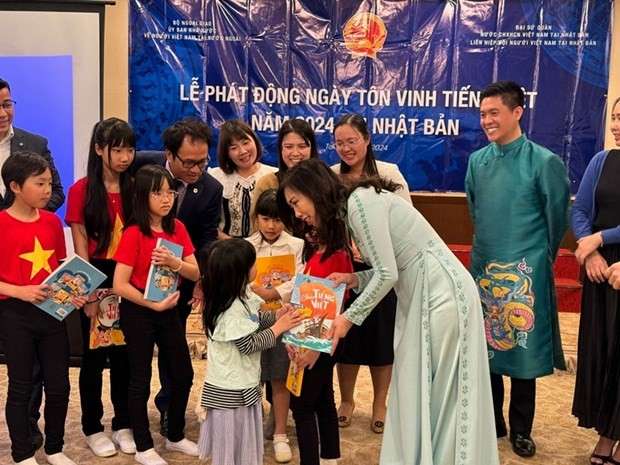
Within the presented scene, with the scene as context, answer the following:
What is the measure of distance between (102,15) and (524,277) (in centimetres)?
352

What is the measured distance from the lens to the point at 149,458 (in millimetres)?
2627

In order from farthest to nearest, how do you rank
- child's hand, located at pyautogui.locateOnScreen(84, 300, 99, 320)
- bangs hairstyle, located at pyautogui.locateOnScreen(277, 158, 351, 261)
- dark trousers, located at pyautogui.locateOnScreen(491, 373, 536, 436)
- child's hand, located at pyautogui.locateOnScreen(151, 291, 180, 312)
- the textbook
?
1. dark trousers, located at pyautogui.locateOnScreen(491, 373, 536, 436)
2. child's hand, located at pyautogui.locateOnScreen(84, 300, 99, 320)
3. child's hand, located at pyautogui.locateOnScreen(151, 291, 180, 312)
4. the textbook
5. bangs hairstyle, located at pyautogui.locateOnScreen(277, 158, 351, 261)

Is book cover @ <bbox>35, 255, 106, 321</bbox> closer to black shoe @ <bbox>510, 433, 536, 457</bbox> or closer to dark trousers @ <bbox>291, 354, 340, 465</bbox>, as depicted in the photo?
dark trousers @ <bbox>291, 354, 340, 465</bbox>

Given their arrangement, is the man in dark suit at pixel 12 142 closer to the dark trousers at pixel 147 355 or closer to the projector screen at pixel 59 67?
the dark trousers at pixel 147 355

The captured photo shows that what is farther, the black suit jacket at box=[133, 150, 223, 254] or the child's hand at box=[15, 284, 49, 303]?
the black suit jacket at box=[133, 150, 223, 254]

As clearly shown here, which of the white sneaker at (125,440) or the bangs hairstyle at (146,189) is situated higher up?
the bangs hairstyle at (146,189)

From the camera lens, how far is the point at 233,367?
219 centimetres

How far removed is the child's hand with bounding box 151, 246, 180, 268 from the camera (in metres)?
2.44

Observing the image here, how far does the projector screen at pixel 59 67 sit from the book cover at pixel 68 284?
2.35 meters

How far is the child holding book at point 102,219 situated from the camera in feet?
8.36

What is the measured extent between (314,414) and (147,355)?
0.74 m

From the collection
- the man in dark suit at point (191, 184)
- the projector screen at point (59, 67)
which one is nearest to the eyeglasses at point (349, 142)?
the man in dark suit at point (191, 184)

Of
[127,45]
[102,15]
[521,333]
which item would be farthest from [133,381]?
[127,45]

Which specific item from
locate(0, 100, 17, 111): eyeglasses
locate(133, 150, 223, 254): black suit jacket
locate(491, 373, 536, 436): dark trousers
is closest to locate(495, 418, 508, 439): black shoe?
locate(491, 373, 536, 436): dark trousers
